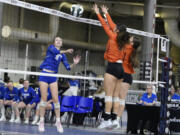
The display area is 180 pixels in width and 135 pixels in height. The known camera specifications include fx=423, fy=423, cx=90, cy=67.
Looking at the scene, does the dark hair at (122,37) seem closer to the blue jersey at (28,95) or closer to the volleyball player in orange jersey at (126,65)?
the volleyball player in orange jersey at (126,65)

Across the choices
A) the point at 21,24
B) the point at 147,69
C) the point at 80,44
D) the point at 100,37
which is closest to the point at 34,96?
the point at 147,69

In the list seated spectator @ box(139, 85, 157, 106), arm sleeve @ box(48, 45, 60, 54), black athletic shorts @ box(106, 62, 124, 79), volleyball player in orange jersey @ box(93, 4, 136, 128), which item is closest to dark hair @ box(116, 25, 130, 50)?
volleyball player in orange jersey @ box(93, 4, 136, 128)

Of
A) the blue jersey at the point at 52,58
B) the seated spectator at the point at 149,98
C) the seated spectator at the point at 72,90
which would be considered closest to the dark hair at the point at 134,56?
the blue jersey at the point at 52,58

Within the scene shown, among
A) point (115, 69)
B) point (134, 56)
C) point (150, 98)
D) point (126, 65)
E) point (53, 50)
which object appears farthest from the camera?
point (150, 98)

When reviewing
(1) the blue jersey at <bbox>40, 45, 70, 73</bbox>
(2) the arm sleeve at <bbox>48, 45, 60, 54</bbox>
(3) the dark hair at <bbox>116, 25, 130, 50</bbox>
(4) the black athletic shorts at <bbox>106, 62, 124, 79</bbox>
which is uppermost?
(3) the dark hair at <bbox>116, 25, 130, 50</bbox>

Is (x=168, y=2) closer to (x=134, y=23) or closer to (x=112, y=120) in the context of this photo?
(x=134, y=23)

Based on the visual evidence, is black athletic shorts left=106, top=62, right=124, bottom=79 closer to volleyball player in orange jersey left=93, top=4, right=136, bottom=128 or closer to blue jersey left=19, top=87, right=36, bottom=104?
volleyball player in orange jersey left=93, top=4, right=136, bottom=128

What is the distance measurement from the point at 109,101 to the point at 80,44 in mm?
18652

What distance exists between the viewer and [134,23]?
28.7m

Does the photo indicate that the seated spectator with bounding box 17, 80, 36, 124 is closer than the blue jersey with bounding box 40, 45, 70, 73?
No

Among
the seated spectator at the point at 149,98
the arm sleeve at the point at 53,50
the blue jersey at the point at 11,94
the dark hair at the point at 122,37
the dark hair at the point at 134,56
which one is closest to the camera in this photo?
the dark hair at the point at 122,37

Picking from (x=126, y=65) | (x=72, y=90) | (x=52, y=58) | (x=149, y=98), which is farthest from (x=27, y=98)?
(x=126, y=65)

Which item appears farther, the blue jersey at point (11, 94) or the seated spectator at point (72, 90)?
the seated spectator at point (72, 90)

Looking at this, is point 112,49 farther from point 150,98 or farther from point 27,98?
point 27,98
